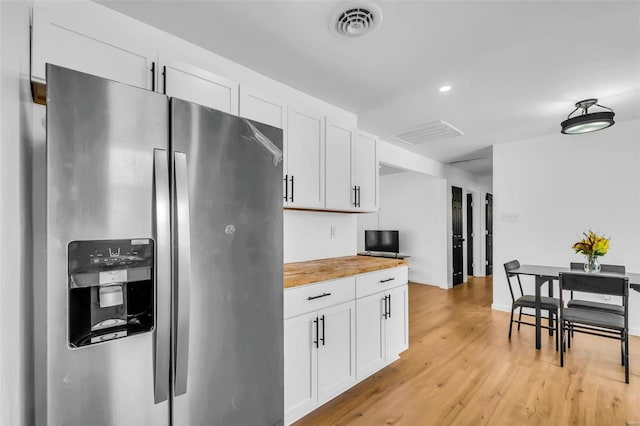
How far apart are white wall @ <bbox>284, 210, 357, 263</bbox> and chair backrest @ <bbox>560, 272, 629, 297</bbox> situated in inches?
80.0

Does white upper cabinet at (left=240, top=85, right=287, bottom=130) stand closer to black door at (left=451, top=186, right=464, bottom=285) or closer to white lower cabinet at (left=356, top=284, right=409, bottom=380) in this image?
white lower cabinet at (left=356, top=284, right=409, bottom=380)

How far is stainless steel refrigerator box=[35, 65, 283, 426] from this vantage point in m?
0.96

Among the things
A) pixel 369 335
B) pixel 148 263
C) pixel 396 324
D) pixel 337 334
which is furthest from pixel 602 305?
pixel 148 263

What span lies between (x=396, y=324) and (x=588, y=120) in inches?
105

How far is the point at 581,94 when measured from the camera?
9.59 ft

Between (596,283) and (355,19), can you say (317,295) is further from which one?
(596,283)

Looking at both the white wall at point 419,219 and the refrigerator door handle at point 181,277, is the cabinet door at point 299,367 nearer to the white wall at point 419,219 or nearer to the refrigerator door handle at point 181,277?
the refrigerator door handle at point 181,277

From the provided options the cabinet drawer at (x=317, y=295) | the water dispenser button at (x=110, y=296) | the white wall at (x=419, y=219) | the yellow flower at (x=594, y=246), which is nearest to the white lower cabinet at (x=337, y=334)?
the cabinet drawer at (x=317, y=295)

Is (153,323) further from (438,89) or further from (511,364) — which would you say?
(511,364)

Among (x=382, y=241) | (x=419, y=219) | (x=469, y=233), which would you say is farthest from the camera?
(x=469, y=233)

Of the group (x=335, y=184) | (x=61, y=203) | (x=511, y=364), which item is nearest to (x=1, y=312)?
(x=61, y=203)

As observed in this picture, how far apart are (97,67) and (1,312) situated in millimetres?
1285

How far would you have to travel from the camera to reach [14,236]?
33.4 inches

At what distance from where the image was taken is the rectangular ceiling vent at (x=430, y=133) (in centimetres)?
380
